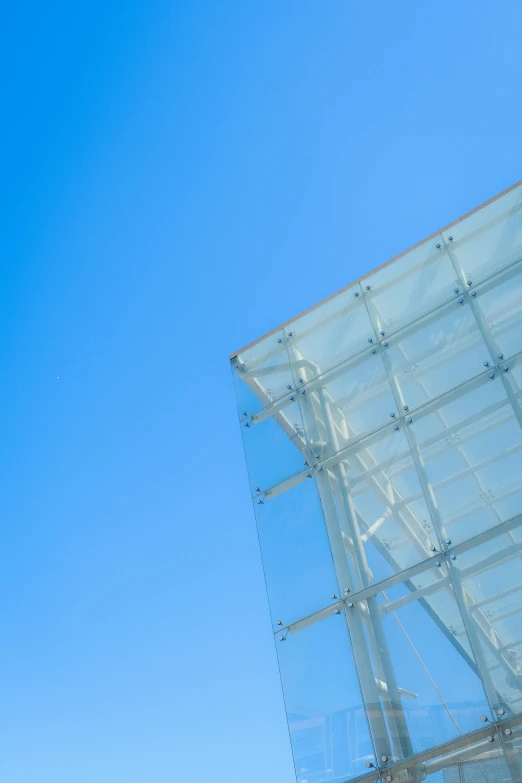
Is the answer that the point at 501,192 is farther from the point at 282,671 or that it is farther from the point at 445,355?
the point at 282,671

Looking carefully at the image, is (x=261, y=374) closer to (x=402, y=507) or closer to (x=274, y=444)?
(x=274, y=444)

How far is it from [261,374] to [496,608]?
15.0 ft

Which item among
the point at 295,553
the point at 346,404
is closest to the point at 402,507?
the point at 295,553

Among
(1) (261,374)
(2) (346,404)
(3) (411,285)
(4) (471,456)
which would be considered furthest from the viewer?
(1) (261,374)

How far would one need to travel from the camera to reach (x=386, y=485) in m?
8.61

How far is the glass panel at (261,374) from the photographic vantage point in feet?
34.1

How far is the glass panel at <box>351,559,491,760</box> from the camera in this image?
6.94 metres

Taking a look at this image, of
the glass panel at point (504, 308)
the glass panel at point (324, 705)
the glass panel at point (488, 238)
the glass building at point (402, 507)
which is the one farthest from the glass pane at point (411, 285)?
the glass panel at point (324, 705)

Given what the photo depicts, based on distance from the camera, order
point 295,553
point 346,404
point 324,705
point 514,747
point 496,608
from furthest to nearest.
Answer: point 346,404 < point 295,553 < point 324,705 < point 496,608 < point 514,747

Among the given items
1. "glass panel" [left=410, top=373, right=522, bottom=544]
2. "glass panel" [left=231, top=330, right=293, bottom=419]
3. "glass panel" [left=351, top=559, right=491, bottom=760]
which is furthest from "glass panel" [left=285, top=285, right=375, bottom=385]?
"glass panel" [left=351, top=559, right=491, bottom=760]

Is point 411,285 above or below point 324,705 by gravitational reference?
above

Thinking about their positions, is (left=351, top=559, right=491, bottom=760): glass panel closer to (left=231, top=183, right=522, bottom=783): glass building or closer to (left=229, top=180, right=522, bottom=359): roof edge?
(left=231, top=183, right=522, bottom=783): glass building

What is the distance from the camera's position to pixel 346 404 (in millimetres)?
9594

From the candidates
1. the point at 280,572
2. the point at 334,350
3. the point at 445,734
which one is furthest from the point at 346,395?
the point at 445,734
